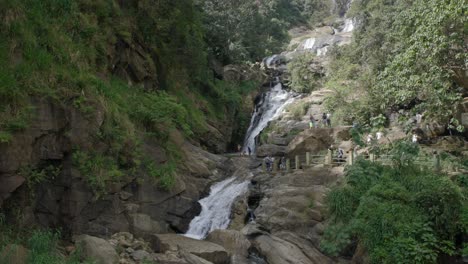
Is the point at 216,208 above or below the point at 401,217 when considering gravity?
below

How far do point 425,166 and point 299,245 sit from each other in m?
6.22

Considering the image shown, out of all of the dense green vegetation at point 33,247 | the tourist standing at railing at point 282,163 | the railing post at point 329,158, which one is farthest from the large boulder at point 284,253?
the tourist standing at railing at point 282,163

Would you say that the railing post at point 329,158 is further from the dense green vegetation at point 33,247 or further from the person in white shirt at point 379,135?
the dense green vegetation at point 33,247

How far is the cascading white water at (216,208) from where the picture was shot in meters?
18.6

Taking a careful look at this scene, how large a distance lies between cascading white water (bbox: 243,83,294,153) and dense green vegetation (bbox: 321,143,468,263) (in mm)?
16292

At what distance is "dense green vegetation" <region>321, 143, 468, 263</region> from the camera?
45.3 feet

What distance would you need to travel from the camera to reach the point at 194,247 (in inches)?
591

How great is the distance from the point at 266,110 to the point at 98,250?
87.2 ft

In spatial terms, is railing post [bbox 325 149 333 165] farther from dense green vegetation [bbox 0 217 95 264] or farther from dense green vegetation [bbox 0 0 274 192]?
dense green vegetation [bbox 0 217 95 264]

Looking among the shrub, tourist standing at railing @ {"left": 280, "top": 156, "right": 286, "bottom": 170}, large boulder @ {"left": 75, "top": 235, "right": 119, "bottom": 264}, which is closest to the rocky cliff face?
the shrub

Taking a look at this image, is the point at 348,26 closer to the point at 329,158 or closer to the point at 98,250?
the point at 329,158

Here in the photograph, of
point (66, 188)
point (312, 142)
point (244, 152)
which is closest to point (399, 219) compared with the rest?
point (66, 188)

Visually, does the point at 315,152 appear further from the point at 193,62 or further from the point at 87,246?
the point at 87,246

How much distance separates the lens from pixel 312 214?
55.8 feet
